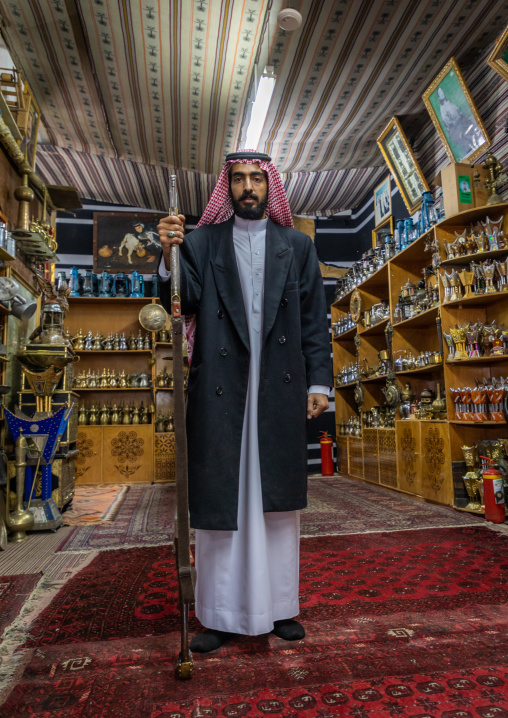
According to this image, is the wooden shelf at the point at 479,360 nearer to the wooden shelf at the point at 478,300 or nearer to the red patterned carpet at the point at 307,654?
the wooden shelf at the point at 478,300

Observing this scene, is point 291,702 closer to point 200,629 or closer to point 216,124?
point 200,629

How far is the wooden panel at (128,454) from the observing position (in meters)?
7.45

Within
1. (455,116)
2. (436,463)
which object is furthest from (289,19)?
(436,463)

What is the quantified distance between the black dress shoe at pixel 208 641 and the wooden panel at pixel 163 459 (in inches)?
228

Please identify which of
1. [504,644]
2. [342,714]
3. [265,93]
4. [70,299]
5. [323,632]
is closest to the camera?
[342,714]

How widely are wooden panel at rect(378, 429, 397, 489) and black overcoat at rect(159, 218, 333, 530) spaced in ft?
13.4

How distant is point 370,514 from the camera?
433 cm

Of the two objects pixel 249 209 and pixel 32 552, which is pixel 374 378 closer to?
pixel 32 552

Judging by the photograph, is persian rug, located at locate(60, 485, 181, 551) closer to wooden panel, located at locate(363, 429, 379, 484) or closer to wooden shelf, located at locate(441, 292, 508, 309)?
wooden panel, located at locate(363, 429, 379, 484)

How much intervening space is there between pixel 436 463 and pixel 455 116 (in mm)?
3414

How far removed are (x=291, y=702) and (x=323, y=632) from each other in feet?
1.66

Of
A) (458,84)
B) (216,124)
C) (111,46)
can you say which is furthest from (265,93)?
(458,84)

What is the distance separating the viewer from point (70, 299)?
7.81 metres

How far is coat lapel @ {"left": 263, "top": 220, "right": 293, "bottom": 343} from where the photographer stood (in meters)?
1.91
